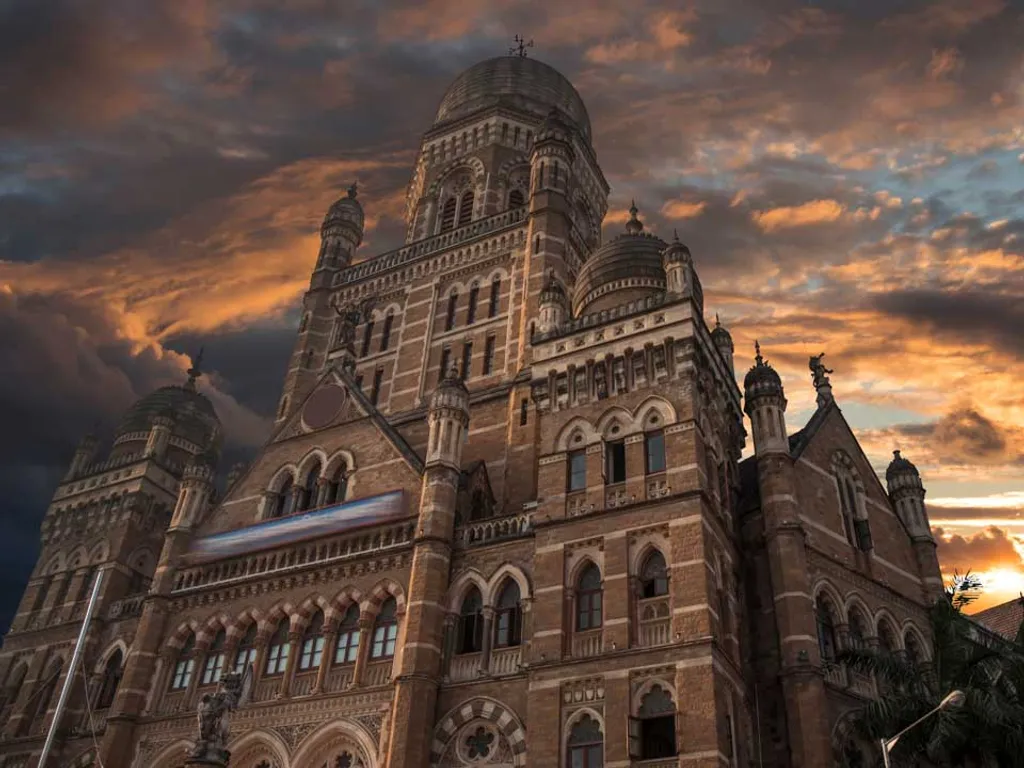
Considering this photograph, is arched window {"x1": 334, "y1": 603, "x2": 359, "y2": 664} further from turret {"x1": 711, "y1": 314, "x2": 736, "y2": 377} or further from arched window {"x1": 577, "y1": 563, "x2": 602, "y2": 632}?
turret {"x1": 711, "y1": 314, "x2": 736, "y2": 377}

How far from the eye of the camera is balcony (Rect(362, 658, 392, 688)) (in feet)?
89.1

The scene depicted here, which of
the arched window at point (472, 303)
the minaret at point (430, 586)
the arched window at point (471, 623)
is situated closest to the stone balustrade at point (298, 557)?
the minaret at point (430, 586)

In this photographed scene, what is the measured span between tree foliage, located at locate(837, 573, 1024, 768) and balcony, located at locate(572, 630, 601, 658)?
691cm

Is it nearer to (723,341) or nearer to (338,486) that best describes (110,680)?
(338,486)

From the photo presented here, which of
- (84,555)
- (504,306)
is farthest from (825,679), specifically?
(84,555)

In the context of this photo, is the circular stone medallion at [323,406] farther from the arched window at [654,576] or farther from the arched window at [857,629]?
the arched window at [857,629]

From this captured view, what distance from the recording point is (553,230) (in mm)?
40594

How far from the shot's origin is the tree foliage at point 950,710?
2256 cm

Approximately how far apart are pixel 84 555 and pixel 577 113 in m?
33.6

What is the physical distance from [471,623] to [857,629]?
449 inches

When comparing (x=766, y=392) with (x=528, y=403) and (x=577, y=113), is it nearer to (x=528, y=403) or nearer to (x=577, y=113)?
(x=528, y=403)

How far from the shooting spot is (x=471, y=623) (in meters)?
27.5

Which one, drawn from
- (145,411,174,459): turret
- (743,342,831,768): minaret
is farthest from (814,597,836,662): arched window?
(145,411,174,459): turret

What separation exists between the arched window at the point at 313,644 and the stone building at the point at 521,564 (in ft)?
0.25
